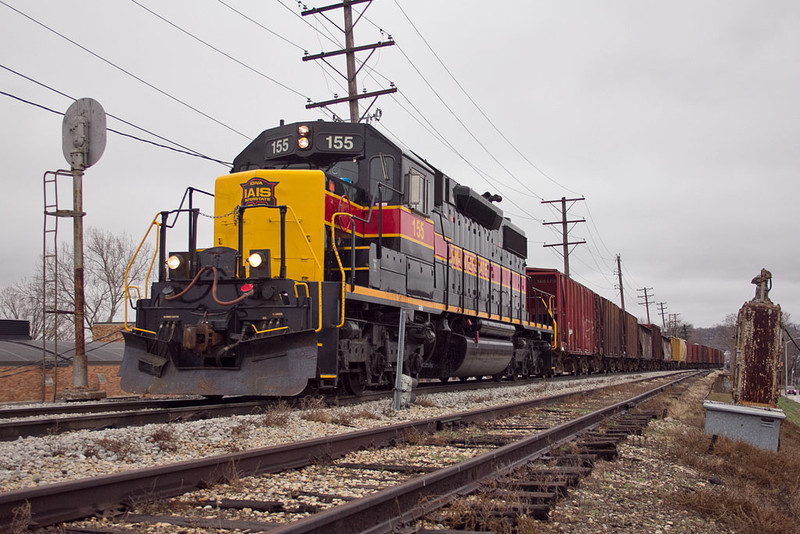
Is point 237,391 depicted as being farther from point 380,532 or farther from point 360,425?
point 380,532

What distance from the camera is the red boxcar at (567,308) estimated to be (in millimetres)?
20125

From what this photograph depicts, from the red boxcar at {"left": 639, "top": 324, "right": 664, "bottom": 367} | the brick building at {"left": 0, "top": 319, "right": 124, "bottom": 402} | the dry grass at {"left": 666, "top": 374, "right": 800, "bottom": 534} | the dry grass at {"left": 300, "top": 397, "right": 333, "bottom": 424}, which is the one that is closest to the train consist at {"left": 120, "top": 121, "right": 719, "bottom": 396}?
the dry grass at {"left": 300, "top": 397, "right": 333, "bottom": 424}

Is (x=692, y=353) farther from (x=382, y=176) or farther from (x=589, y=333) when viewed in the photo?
(x=382, y=176)

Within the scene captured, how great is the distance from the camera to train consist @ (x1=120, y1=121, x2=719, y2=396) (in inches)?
313

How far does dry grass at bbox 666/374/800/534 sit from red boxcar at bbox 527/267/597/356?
1196cm

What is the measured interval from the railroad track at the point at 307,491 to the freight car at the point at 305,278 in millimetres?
2156

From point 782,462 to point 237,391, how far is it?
220 inches

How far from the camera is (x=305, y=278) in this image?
28.5 ft

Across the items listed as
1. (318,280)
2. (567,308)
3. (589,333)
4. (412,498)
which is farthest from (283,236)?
(589,333)

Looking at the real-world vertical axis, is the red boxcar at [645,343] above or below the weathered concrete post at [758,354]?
below

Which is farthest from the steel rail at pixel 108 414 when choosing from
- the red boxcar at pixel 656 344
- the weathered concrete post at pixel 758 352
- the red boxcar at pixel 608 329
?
the red boxcar at pixel 656 344

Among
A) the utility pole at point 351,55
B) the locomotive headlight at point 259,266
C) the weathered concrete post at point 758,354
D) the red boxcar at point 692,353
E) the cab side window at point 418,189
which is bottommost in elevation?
the red boxcar at point 692,353

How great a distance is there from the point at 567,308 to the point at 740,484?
1597 centimetres

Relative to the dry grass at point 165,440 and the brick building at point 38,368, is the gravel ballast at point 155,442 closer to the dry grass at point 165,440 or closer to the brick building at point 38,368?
the dry grass at point 165,440
